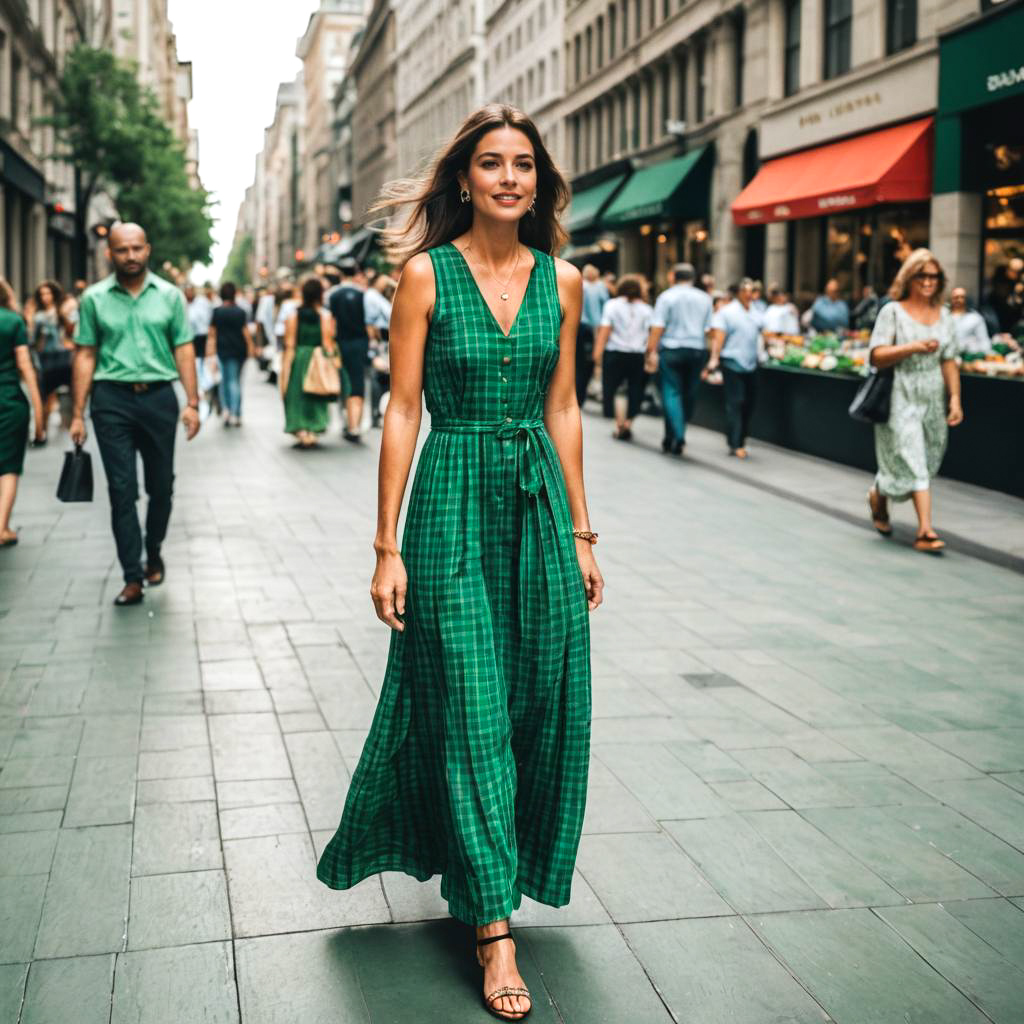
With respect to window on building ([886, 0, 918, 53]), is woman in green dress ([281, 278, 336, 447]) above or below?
below

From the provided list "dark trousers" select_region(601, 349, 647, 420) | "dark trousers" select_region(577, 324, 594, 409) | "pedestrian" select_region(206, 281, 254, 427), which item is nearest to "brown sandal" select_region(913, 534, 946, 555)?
"dark trousers" select_region(601, 349, 647, 420)

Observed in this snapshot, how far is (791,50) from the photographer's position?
2812 cm

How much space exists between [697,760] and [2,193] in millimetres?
31413

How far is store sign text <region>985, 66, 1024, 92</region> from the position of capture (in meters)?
18.3

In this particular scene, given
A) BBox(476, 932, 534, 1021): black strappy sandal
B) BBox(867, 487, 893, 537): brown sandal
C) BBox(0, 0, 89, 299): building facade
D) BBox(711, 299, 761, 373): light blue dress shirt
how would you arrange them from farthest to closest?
BBox(0, 0, 89, 299): building facade → BBox(711, 299, 761, 373): light blue dress shirt → BBox(867, 487, 893, 537): brown sandal → BBox(476, 932, 534, 1021): black strappy sandal

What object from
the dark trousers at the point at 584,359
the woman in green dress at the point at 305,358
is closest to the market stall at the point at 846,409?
the dark trousers at the point at 584,359

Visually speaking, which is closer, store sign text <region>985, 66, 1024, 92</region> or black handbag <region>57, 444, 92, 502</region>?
black handbag <region>57, 444, 92, 502</region>

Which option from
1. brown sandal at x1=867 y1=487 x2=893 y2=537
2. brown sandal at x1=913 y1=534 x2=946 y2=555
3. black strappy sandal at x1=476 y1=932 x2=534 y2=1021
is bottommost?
black strappy sandal at x1=476 y1=932 x2=534 y2=1021

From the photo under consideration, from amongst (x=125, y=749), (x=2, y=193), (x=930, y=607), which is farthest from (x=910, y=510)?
(x=2, y=193)

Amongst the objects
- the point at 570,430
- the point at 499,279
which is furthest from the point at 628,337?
the point at 499,279

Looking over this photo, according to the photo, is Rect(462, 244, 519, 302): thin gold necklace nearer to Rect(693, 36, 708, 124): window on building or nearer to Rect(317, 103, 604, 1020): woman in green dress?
Rect(317, 103, 604, 1020): woman in green dress

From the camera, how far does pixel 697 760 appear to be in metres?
5.21

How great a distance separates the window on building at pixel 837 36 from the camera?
82.6 feet

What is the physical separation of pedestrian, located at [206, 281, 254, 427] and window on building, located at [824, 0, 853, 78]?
→ 11.8 metres
